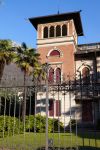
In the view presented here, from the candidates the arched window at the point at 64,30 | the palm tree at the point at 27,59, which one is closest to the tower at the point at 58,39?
the arched window at the point at 64,30

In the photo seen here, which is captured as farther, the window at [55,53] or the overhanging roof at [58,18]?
the overhanging roof at [58,18]

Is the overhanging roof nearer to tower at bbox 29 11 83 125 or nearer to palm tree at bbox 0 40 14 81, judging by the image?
tower at bbox 29 11 83 125

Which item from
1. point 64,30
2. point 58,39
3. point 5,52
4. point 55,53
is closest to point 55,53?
point 55,53

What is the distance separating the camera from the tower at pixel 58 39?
3447cm

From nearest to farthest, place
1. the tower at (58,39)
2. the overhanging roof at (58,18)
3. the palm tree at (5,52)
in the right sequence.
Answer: the palm tree at (5,52) < the tower at (58,39) < the overhanging roof at (58,18)

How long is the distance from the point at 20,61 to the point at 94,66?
984 centimetres

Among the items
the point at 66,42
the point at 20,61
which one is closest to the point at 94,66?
the point at 66,42

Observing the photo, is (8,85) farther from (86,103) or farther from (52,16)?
(52,16)

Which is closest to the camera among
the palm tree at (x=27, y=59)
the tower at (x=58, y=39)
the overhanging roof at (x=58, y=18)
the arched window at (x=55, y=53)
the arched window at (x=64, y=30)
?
the palm tree at (x=27, y=59)

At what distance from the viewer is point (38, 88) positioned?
10.8 metres

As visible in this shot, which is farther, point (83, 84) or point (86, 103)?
point (86, 103)

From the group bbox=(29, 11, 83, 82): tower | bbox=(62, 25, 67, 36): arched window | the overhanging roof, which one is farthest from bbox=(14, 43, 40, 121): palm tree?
the overhanging roof

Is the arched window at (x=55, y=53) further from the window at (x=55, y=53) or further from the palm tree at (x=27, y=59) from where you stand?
the palm tree at (x=27, y=59)

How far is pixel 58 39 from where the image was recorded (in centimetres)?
3544
